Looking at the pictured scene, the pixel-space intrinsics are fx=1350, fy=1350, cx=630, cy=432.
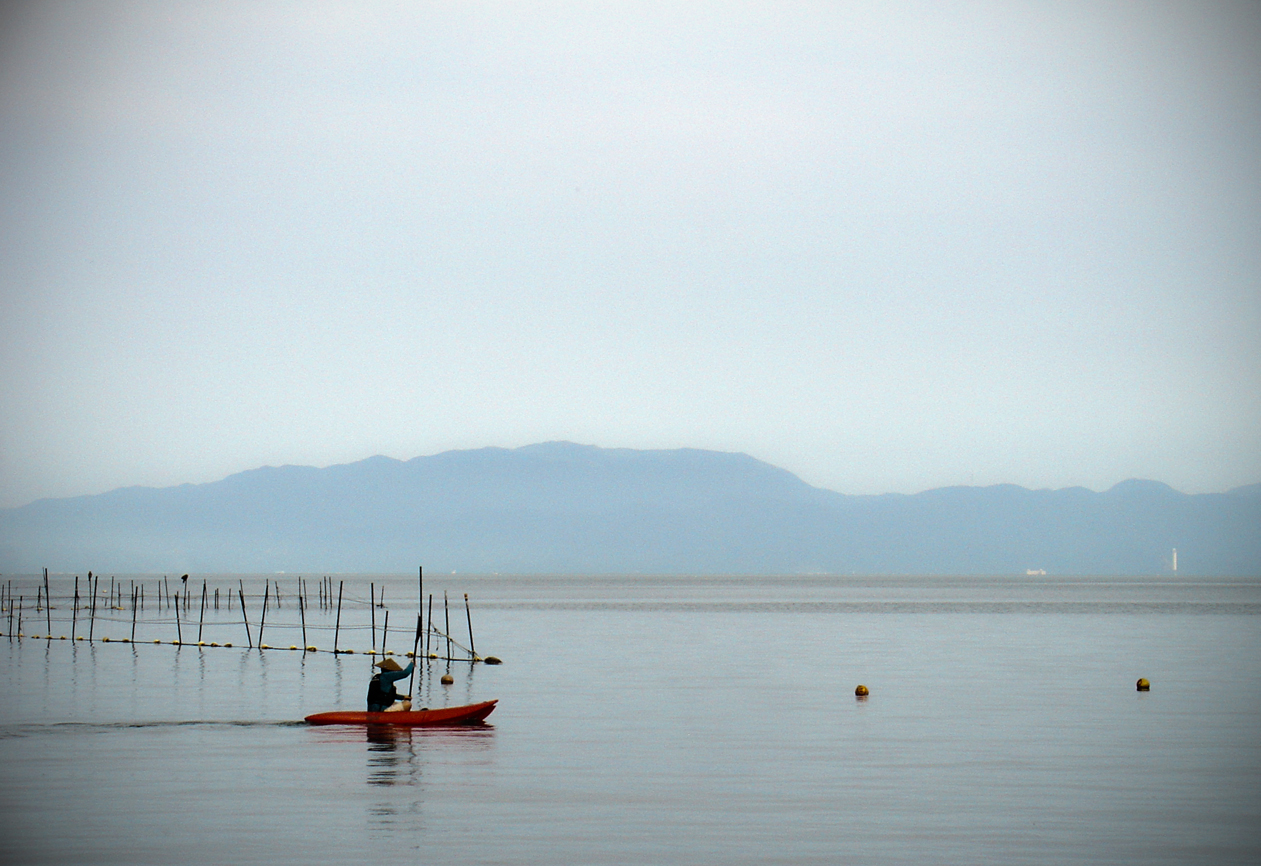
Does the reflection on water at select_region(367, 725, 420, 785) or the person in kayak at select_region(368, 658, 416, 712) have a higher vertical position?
the person in kayak at select_region(368, 658, 416, 712)

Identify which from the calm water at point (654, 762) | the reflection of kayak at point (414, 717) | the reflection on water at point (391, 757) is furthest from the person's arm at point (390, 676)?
the calm water at point (654, 762)

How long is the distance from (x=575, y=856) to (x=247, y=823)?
608 cm

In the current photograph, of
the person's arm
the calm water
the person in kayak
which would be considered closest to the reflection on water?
the calm water

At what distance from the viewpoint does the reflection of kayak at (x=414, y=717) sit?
3500cm

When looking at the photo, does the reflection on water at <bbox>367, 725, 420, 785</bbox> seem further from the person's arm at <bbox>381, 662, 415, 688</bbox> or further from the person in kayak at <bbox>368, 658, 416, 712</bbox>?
the person's arm at <bbox>381, 662, 415, 688</bbox>

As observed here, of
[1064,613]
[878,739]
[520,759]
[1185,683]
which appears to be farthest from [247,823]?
[1064,613]

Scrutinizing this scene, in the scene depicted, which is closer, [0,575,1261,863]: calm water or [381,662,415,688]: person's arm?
[0,575,1261,863]: calm water

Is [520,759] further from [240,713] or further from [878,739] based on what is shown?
[240,713]

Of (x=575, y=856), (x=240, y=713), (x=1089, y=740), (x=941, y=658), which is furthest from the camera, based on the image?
(x=941, y=658)

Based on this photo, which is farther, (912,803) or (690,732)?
(690,732)

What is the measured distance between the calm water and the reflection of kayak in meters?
0.64

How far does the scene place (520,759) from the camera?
98.2 ft

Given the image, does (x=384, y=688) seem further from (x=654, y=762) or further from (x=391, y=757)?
(x=654, y=762)

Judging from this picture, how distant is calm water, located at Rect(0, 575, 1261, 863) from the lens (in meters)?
21.1
